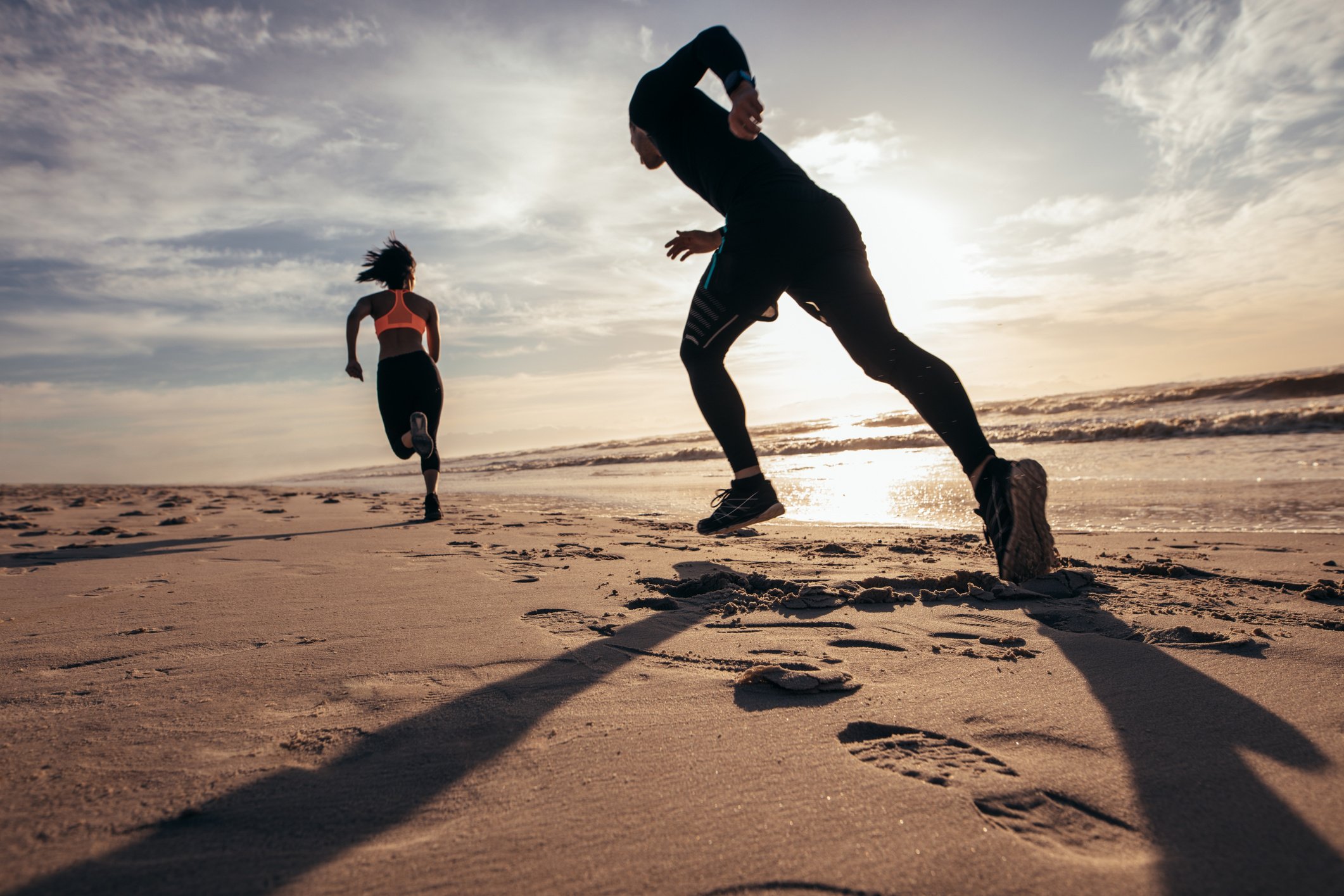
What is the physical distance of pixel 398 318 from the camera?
5719 millimetres

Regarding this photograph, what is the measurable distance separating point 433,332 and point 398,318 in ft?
1.02

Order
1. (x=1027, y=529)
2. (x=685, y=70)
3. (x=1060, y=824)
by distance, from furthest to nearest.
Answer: (x=685, y=70) < (x=1027, y=529) < (x=1060, y=824)

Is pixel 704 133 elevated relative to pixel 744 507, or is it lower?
elevated

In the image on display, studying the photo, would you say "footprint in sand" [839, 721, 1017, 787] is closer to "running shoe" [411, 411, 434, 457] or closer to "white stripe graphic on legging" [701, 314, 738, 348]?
"white stripe graphic on legging" [701, 314, 738, 348]

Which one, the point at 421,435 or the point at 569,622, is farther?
the point at 421,435

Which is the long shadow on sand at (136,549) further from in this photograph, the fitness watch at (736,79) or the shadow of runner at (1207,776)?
the shadow of runner at (1207,776)

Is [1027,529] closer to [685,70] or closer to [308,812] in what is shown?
[685,70]

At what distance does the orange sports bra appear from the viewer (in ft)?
18.7

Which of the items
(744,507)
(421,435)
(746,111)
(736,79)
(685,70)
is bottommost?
(744,507)

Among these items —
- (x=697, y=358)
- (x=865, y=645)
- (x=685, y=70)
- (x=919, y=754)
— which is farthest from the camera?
(x=697, y=358)

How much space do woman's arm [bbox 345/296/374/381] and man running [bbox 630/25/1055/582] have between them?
3.86 metres

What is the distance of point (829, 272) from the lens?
233 centimetres

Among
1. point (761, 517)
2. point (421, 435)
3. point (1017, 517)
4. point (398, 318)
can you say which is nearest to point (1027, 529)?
point (1017, 517)

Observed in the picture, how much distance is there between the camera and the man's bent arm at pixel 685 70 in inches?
85.4
